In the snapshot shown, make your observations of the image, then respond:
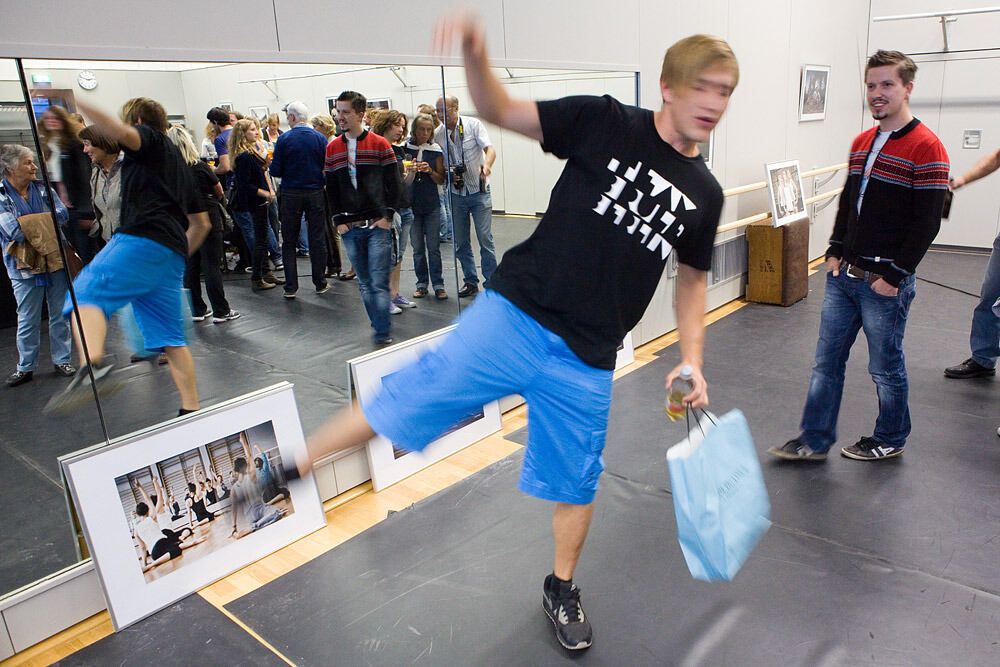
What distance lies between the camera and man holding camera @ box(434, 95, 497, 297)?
11.8ft

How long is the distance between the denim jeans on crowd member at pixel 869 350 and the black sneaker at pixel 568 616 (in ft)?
5.10

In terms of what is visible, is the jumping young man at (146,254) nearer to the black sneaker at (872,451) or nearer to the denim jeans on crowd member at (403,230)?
the denim jeans on crowd member at (403,230)

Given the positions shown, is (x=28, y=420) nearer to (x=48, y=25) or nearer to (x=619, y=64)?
(x=48, y=25)

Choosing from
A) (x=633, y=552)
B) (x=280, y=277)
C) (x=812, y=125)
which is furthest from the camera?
(x=812, y=125)

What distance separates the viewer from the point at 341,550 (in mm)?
2648

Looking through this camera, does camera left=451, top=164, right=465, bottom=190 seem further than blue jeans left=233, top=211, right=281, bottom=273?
Yes

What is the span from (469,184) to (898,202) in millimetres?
2087

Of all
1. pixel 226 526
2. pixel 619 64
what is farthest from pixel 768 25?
pixel 226 526

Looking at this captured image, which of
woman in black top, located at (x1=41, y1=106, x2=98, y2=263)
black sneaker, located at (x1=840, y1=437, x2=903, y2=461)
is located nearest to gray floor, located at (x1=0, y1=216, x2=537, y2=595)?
woman in black top, located at (x1=41, y1=106, x2=98, y2=263)

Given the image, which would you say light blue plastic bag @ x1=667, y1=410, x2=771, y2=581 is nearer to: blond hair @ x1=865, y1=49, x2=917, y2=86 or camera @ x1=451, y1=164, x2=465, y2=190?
blond hair @ x1=865, y1=49, x2=917, y2=86

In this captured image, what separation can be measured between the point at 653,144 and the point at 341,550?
1895mm

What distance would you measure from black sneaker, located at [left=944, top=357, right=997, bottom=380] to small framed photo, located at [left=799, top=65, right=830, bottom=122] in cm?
313

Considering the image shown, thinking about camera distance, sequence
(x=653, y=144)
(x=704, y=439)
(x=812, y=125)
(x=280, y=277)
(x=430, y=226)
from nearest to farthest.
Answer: (x=653, y=144) < (x=704, y=439) < (x=280, y=277) < (x=430, y=226) < (x=812, y=125)

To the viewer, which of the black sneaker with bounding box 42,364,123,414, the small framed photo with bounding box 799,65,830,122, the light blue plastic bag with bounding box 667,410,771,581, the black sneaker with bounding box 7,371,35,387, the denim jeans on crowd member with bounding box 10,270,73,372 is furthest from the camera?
the small framed photo with bounding box 799,65,830,122
